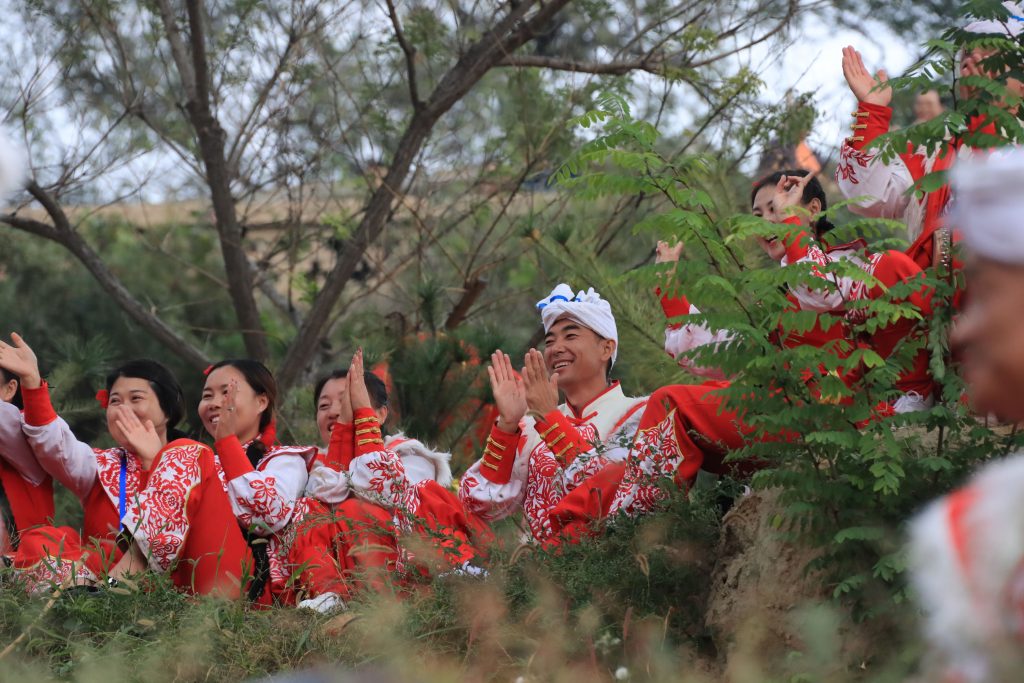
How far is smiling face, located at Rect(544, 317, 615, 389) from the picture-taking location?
199 inches

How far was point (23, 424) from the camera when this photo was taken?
193 inches

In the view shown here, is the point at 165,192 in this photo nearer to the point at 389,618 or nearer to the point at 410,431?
the point at 410,431

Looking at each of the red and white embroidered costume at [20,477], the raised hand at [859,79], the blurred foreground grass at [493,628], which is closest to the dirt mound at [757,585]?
the blurred foreground grass at [493,628]

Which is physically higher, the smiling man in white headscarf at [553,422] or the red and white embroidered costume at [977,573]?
the smiling man in white headscarf at [553,422]

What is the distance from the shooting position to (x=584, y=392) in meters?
5.09

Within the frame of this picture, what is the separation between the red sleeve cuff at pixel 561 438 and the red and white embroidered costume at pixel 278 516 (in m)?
0.92

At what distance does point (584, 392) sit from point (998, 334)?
3.35 m

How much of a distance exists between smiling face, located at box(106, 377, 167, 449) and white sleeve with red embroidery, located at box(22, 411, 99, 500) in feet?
0.81

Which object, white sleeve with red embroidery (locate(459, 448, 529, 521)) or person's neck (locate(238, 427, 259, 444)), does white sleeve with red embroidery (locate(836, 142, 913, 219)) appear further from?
person's neck (locate(238, 427, 259, 444))

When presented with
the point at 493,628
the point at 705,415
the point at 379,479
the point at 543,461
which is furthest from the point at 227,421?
the point at 705,415

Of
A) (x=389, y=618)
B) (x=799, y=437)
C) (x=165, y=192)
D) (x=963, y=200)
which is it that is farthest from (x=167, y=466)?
(x=165, y=192)

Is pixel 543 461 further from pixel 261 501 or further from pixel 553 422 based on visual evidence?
pixel 261 501

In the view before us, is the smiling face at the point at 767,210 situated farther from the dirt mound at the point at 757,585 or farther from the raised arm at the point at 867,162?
the dirt mound at the point at 757,585

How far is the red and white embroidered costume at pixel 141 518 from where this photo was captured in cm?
464
